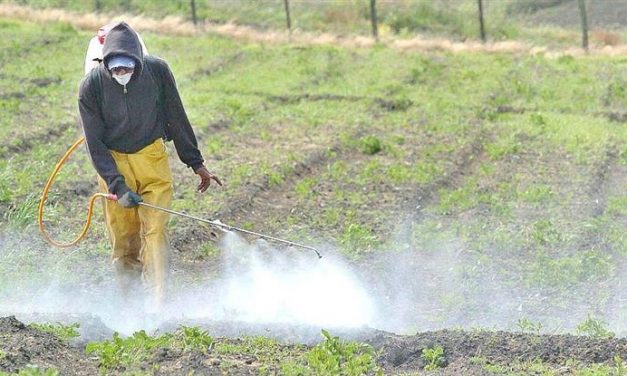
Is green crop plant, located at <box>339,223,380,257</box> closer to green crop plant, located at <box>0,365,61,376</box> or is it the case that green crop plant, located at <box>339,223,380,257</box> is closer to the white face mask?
the white face mask

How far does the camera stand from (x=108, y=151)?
892 centimetres

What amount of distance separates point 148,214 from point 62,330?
1255 millimetres

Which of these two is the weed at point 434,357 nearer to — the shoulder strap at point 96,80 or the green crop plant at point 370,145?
the shoulder strap at point 96,80

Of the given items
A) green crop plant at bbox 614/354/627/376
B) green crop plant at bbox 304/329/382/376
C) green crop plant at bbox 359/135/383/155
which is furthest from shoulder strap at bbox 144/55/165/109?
green crop plant at bbox 359/135/383/155

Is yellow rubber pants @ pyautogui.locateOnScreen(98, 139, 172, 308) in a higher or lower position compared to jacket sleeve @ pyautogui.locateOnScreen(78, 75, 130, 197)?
lower

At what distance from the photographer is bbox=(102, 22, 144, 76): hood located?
28.1 feet

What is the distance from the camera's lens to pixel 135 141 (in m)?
9.02

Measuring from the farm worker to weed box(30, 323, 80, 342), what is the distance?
971mm

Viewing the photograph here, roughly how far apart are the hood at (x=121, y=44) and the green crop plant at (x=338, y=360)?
2.37 metres

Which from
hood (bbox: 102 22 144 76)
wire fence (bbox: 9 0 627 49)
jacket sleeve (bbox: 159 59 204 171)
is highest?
hood (bbox: 102 22 144 76)

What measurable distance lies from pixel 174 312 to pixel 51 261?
1.84 metres

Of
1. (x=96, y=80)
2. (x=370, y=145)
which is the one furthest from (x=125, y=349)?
(x=370, y=145)

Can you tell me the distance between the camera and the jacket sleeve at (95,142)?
8812 mm

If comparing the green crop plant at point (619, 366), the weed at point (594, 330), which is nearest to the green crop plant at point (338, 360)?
the green crop plant at point (619, 366)
